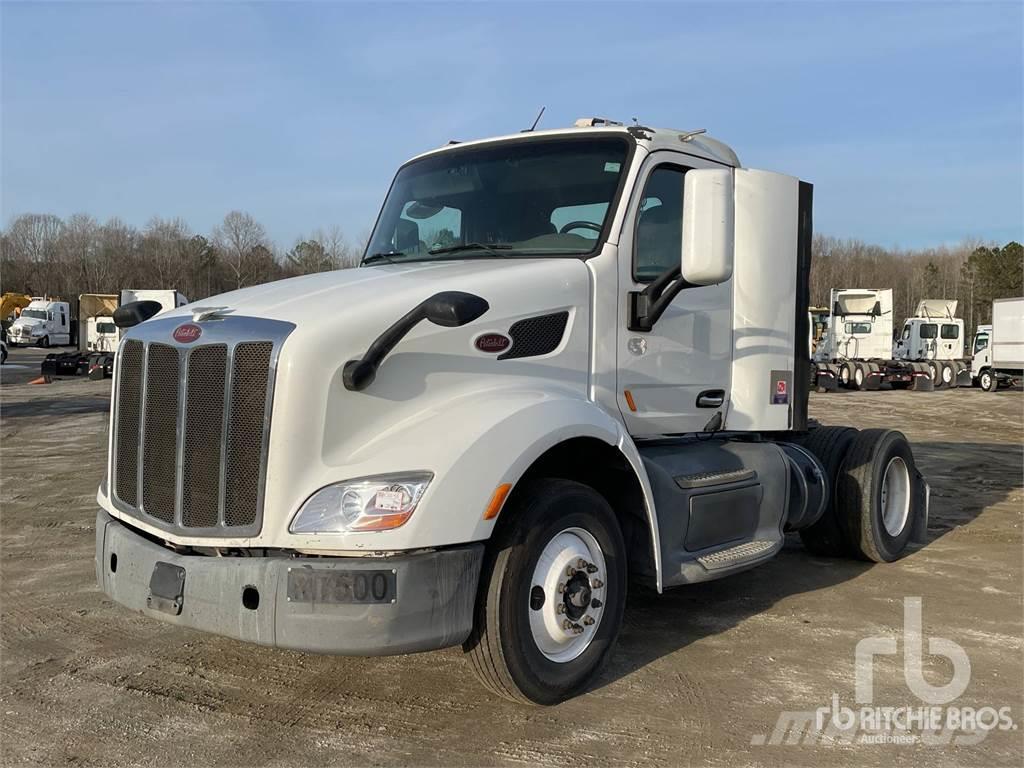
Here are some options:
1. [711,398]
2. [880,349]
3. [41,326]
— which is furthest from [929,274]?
[711,398]

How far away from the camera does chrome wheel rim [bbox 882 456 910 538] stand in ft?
23.6

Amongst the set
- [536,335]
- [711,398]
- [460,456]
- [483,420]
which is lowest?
[460,456]

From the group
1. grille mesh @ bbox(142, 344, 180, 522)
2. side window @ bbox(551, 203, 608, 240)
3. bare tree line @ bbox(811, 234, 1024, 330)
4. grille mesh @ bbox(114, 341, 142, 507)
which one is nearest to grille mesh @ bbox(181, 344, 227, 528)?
grille mesh @ bbox(142, 344, 180, 522)

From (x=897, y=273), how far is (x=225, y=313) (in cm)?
9810

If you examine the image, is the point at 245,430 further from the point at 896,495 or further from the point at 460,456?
the point at 896,495

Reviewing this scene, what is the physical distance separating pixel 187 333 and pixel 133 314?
96cm

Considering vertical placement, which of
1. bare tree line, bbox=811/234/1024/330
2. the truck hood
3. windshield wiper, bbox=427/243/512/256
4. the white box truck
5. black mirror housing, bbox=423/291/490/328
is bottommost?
black mirror housing, bbox=423/291/490/328

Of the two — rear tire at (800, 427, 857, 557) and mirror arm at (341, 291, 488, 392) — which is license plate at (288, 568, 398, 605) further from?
rear tire at (800, 427, 857, 557)

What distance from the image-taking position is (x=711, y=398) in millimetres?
5477

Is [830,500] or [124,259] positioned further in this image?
[124,259]

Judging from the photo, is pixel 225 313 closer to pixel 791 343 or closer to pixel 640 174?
pixel 640 174

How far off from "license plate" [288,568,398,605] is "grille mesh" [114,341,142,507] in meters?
1.17

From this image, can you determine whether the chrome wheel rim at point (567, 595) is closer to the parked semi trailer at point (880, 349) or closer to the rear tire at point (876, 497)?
the rear tire at point (876, 497)

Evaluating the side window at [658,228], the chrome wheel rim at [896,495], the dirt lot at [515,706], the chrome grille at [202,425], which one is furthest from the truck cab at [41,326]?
the side window at [658,228]
